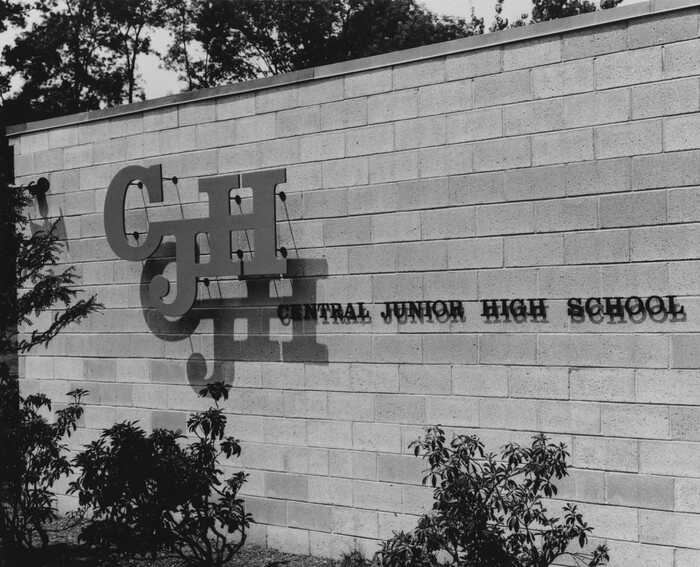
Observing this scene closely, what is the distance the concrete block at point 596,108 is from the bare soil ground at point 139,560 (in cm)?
387

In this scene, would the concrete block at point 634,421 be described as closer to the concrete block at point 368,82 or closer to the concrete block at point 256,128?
the concrete block at point 368,82

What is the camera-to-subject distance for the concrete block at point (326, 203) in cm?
Result: 673

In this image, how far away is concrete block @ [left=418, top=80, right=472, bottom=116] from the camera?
20.3 feet

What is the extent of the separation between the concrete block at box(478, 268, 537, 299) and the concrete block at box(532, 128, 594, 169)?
31.5 inches

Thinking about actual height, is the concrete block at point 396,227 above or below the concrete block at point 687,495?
above

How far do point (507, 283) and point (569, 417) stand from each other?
1042 millimetres

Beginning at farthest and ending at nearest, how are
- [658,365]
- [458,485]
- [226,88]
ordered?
1. [226,88]
2. [658,365]
3. [458,485]

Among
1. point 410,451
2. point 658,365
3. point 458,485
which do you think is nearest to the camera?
point 458,485

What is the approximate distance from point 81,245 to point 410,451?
413cm

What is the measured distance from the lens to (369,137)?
6621mm

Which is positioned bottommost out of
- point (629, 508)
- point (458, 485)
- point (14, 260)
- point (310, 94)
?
point (629, 508)

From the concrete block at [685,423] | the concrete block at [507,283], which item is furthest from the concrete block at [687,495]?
the concrete block at [507,283]

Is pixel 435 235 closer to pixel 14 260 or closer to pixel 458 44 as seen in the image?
pixel 458 44

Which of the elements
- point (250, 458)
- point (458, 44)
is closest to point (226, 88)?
point (458, 44)
